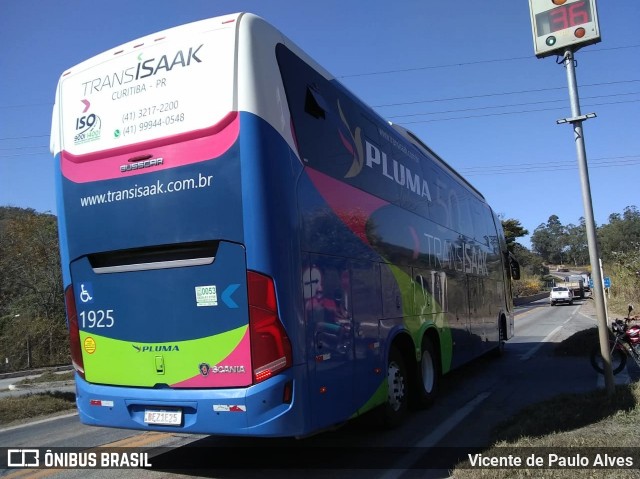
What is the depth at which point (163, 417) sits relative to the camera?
16.4ft

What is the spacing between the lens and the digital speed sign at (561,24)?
7.25 meters

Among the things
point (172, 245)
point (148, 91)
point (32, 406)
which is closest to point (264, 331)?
point (172, 245)

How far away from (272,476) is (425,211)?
497 cm

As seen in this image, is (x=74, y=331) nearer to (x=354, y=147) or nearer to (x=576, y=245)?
(x=354, y=147)

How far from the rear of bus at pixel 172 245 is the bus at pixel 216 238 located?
0.01 meters

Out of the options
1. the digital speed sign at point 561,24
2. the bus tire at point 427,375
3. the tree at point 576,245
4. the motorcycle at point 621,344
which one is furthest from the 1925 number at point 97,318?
the tree at point 576,245

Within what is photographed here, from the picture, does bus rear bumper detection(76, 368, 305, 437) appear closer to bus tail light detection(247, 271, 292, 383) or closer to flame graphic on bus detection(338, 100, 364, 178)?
bus tail light detection(247, 271, 292, 383)

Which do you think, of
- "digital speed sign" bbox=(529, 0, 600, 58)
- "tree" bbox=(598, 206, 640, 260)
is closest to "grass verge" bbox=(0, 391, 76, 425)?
"digital speed sign" bbox=(529, 0, 600, 58)

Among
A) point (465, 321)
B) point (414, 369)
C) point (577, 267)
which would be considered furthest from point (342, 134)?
point (577, 267)

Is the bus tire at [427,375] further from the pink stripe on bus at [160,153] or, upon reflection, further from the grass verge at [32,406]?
the grass verge at [32,406]

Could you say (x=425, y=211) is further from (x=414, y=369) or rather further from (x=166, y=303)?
(x=166, y=303)

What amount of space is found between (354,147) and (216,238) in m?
2.40

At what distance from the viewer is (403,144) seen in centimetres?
834

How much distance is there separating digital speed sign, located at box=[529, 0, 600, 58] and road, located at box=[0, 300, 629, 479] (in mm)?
5294
